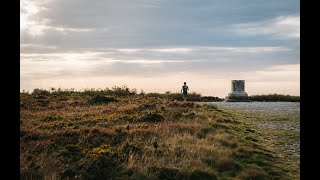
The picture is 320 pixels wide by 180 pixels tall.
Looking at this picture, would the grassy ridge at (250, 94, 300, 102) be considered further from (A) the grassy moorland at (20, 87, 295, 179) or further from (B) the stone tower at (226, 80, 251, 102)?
(A) the grassy moorland at (20, 87, 295, 179)

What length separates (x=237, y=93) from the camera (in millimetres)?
42781

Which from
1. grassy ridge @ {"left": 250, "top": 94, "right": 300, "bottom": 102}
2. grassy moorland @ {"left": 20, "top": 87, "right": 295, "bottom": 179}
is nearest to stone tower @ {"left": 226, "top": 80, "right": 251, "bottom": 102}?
grassy ridge @ {"left": 250, "top": 94, "right": 300, "bottom": 102}

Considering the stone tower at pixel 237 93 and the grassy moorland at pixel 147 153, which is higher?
the stone tower at pixel 237 93

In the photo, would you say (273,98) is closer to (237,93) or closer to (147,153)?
(237,93)

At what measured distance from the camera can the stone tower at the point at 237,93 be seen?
140ft

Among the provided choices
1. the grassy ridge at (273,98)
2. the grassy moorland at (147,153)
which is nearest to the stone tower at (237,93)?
the grassy ridge at (273,98)

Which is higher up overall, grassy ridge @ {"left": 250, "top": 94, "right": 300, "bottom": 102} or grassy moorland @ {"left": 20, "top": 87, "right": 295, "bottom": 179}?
grassy ridge @ {"left": 250, "top": 94, "right": 300, "bottom": 102}

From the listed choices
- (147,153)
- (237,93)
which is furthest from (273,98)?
(147,153)

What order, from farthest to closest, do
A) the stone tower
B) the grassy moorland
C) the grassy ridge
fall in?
the grassy ridge, the stone tower, the grassy moorland

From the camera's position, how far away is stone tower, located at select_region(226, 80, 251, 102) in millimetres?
42625

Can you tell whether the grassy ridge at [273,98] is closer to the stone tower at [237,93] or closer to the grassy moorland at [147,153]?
the stone tower at [237,93]
